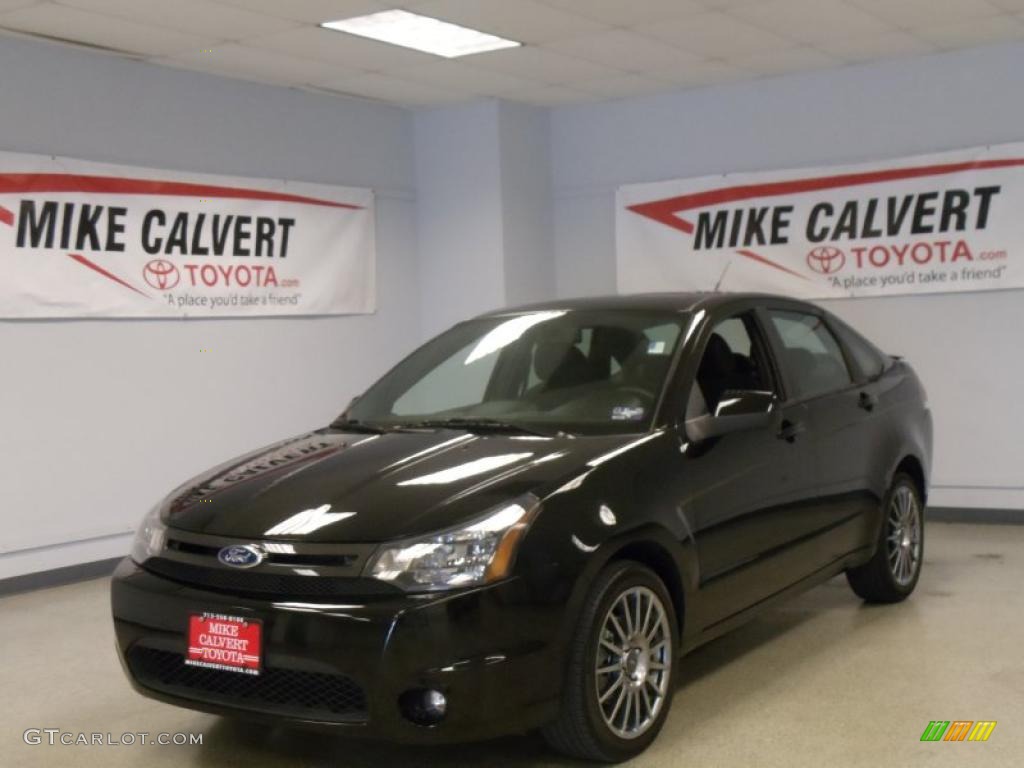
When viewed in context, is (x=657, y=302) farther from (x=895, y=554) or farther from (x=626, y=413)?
(x=895, y=554)

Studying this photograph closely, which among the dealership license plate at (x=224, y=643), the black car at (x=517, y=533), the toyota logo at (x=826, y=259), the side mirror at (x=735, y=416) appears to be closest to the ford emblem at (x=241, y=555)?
the black car at (x=517, y=533)

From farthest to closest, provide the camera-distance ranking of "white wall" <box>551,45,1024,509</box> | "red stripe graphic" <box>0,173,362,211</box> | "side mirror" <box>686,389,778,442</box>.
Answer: "white wall" <box>551,45,1024,509</box> < "red stripe graphic" <box>0,173,362,211</box> < "side mirror" <box>686,389,778,442</box>

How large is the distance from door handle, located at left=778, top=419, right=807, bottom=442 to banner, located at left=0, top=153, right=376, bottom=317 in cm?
392

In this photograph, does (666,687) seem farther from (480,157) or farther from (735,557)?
(480,157)

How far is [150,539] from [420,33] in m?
3.73

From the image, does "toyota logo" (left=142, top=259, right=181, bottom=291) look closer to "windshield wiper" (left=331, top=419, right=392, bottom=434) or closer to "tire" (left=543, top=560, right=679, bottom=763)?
"windshield wiper" (left=331, top=419, right=392, bottom=434)

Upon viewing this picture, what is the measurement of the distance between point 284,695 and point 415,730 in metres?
0.36

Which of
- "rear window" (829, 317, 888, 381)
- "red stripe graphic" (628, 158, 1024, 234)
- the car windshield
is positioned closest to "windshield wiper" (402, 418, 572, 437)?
the car windshield

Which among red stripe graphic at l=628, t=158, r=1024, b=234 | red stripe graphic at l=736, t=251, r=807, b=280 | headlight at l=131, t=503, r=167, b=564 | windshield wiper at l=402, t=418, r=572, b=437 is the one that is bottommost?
headlight at l=131, t=503, r=167, b=564

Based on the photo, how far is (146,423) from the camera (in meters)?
6.99

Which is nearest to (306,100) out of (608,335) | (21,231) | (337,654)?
(21,231)

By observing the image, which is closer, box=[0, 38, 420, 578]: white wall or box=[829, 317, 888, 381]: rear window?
box=[829, 317, 888, 381]: rear window

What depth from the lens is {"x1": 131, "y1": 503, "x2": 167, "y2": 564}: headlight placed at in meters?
3.59

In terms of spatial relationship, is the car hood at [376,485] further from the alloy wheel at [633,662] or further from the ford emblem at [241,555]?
the alloy wheel at [633,662]
